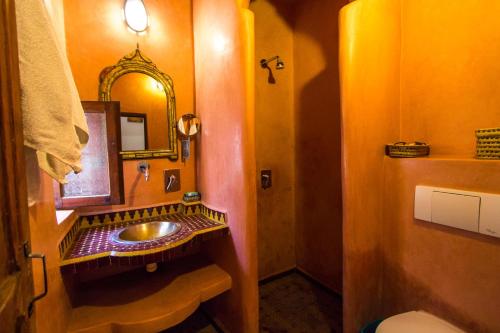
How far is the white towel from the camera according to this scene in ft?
2.14

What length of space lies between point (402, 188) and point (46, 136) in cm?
168

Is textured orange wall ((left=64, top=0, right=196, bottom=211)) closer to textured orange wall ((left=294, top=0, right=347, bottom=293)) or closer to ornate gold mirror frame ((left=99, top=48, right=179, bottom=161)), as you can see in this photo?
ornate gold mirror frame ((left=99, top=48, right=179, bottom=161))

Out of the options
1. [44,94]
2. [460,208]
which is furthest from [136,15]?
[460,208]

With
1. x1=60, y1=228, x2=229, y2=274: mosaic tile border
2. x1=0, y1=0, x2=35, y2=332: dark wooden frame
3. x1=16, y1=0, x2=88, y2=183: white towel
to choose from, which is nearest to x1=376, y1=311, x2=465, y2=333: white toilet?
x1=60, y1=228, x2=229, y2=274: mosaic tile border

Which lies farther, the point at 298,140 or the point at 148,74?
the point at 298,140

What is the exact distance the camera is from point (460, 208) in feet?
3.72

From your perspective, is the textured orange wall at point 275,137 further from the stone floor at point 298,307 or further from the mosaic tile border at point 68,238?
the mosaic tile border at point 68,238

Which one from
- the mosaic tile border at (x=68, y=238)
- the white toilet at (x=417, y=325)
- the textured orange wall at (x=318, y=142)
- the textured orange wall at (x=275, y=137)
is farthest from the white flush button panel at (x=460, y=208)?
the mosaic tile border at (x=68, y=238)

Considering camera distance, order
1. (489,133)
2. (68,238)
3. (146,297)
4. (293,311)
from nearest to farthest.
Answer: (489,133) < (68,238) < (146,297) < (293,311)

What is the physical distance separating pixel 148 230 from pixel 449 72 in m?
2.09

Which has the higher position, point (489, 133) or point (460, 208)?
point (489, 133)

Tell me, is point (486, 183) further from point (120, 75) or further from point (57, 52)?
point (120, 75)

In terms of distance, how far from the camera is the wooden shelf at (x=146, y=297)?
1.27m

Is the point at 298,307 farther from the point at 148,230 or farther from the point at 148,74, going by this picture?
the point at 148,74
